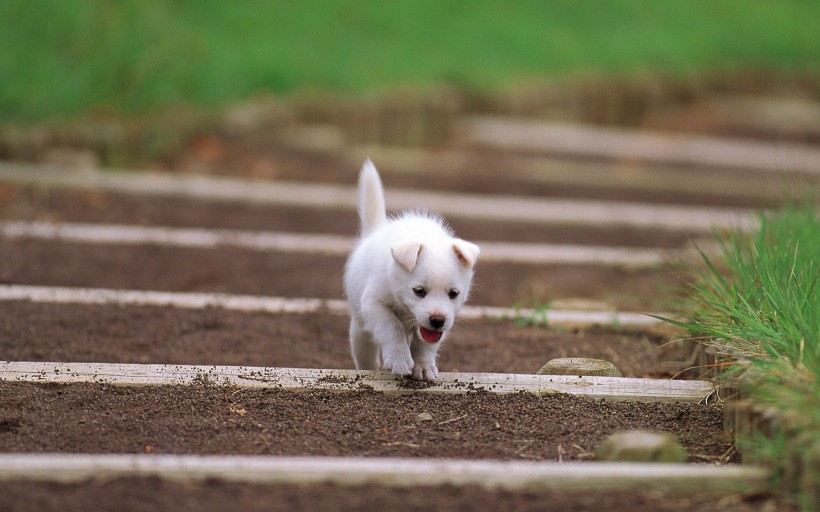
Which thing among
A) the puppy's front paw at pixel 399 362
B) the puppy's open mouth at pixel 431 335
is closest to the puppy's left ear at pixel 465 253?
the puppy's open mouth at pixel 431 335

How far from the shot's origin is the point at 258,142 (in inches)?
331

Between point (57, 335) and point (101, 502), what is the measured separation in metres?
1.79

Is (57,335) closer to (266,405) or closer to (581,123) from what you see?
(266,405)

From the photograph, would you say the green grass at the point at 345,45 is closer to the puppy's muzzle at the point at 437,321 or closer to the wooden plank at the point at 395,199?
the wooden plank at the point at 395,199

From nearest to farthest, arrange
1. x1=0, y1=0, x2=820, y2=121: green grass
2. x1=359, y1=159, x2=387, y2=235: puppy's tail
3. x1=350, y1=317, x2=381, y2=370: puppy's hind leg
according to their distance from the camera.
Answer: x1=350, y1=317, x2=381, y2=370: puppy's hind leg < x1=359, y1=159, x2=387, y2=235: puppy's tail < x1=0, y1=0, x2=820, y2=121: green grass

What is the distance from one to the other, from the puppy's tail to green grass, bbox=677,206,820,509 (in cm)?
139

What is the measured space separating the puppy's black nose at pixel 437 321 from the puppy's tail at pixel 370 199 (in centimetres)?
92

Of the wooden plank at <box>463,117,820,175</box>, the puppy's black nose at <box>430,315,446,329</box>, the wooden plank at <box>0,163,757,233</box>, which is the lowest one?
the puppy's black nose at <box>430,315,446,329</box>

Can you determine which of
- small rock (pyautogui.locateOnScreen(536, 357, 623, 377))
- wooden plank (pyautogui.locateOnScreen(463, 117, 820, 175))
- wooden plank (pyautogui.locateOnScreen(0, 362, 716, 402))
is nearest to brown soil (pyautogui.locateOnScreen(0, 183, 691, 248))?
wooden plank (pyautogui.locateOnScreen(0, 362, 716, 402))

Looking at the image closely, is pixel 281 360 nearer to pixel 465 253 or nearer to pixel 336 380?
pixel 336 380

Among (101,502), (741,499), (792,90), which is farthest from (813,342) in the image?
(792,90)

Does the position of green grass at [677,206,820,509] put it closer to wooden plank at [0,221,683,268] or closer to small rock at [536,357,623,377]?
small rock at [536,357,623,377]

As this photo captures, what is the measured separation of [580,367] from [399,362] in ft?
2.27

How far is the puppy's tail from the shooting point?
441 cm
